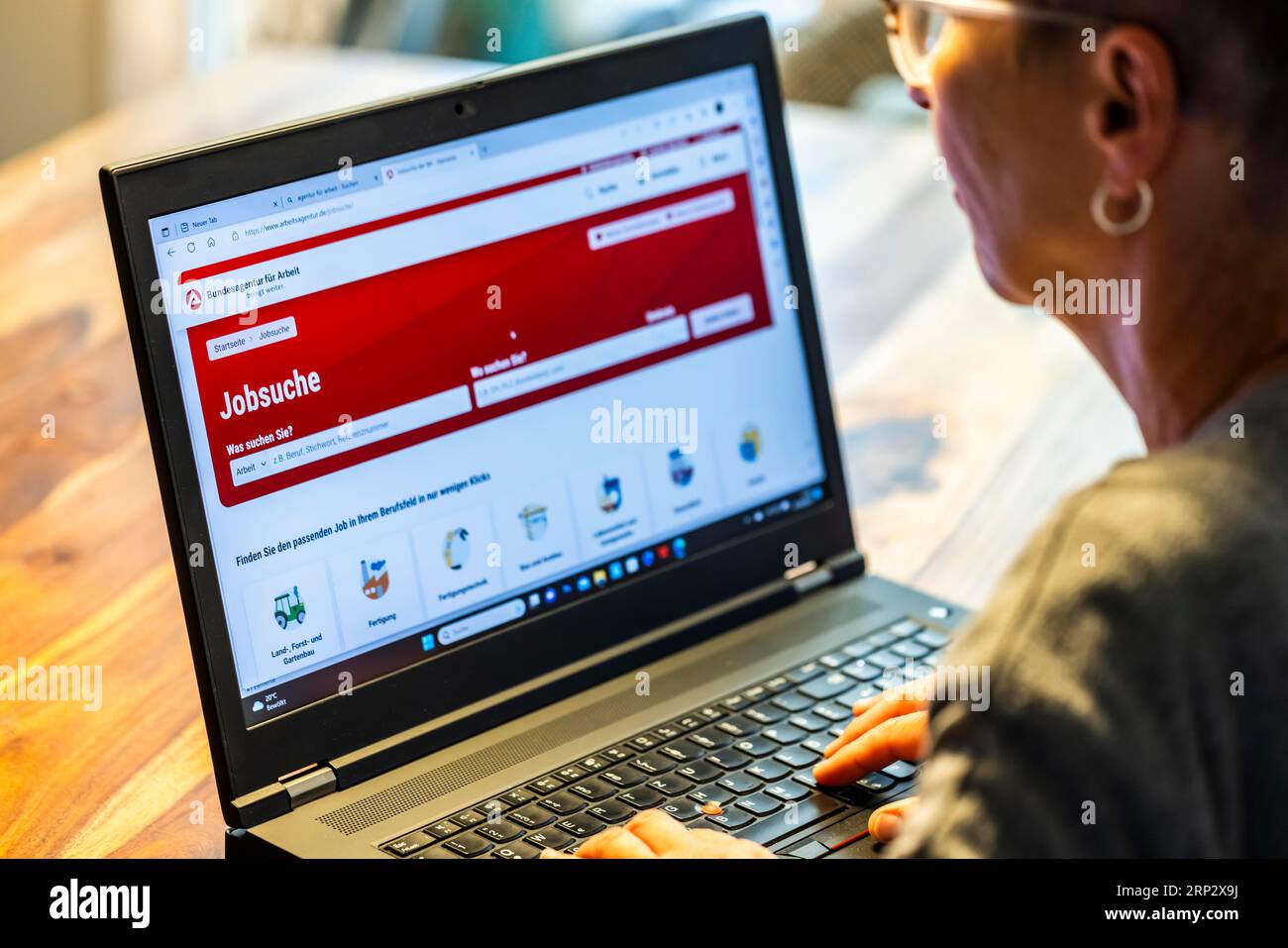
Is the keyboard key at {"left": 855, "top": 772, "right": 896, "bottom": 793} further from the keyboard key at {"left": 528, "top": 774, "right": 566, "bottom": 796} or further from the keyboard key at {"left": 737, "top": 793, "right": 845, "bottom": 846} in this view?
the keyboard key at {"left": 528, "top": 774, "right": 566, "bottom": 796}

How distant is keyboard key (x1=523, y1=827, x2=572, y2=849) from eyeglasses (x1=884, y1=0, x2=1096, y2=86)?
479 mm

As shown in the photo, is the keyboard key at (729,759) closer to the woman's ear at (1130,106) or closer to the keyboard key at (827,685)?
the keyboard key at (827,685)

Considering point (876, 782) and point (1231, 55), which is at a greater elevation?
point (1231, 55)

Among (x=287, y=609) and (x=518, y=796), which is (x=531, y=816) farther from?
(x=287, y=609)

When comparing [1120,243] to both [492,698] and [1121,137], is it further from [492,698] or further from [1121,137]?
[492,698]

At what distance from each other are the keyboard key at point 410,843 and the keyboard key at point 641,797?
4.8 inches

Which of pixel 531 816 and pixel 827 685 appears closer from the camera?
pixel 531 816

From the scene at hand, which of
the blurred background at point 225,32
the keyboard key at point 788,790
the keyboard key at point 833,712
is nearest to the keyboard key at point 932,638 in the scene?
the keyboard key at point 833,712

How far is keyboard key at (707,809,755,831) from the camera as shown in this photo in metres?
0.91

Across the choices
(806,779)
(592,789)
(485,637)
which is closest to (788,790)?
(806,779)

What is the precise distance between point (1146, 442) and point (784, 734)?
316 mm

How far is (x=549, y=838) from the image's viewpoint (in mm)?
893
